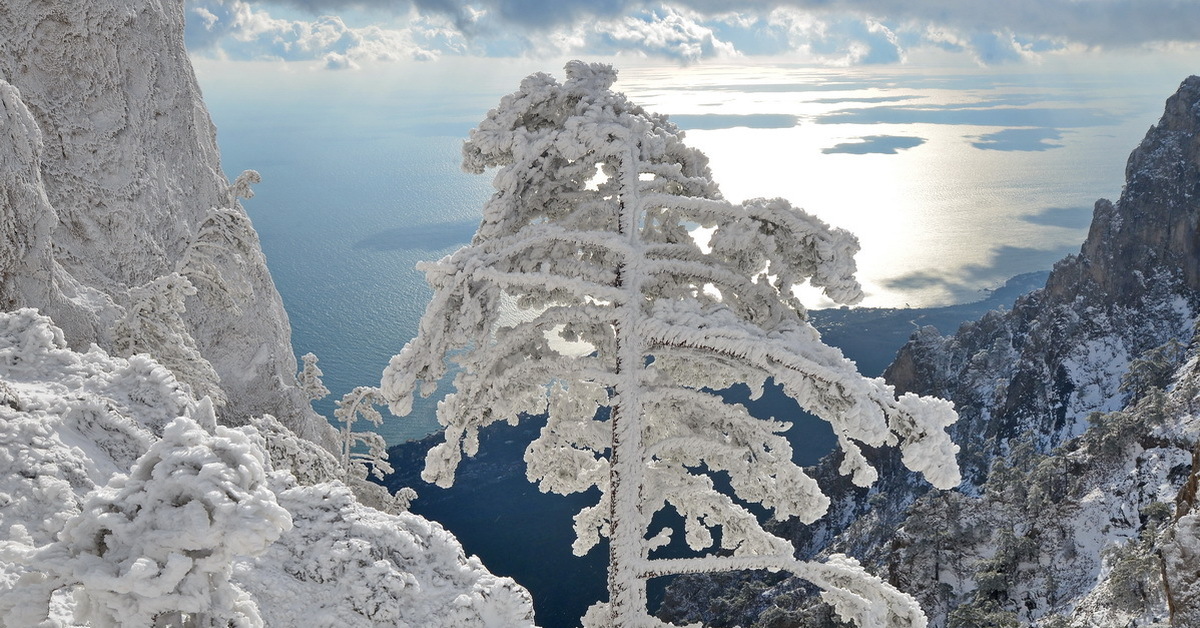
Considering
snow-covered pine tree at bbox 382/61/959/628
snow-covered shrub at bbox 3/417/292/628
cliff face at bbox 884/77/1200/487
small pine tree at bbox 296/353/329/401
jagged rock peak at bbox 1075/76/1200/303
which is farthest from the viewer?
jagged rock peak at bbox 1075/76/1200/303

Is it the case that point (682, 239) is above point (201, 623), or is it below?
above

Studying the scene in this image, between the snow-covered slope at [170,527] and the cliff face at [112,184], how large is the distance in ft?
10.2

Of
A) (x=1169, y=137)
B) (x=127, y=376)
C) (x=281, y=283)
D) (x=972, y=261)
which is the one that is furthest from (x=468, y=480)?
(x=972, y=261)

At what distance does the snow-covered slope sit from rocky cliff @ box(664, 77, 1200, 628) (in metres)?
25.3

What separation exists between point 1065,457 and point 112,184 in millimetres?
55319

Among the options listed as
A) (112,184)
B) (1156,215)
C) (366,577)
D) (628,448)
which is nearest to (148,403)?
(366,577)

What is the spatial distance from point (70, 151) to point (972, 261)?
158138mm

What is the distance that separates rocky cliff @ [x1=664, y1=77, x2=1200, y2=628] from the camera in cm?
3788

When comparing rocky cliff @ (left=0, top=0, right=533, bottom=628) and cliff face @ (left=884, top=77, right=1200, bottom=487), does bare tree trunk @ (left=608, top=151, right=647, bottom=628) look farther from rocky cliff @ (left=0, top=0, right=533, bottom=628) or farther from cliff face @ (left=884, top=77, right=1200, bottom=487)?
cliff face @ (left=884, top=77, right=1200, bottom=487)

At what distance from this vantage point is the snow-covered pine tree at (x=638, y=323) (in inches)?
199

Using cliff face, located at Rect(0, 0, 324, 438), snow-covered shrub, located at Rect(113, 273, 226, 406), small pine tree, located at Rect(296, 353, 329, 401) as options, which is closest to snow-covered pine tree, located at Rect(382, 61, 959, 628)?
snow-covered shrub, located at Rect(113, 273, 226, 406)

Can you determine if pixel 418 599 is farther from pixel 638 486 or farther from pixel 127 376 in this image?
pixel 127 376

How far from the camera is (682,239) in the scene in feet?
18.9

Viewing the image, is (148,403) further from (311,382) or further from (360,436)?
(311,382)
